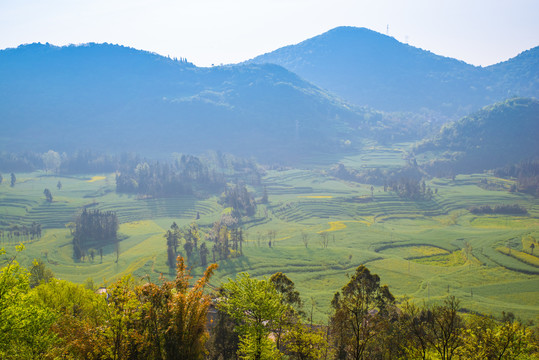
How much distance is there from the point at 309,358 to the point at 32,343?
2416cm

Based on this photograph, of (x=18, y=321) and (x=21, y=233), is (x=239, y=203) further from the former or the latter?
(x=18, y=321)

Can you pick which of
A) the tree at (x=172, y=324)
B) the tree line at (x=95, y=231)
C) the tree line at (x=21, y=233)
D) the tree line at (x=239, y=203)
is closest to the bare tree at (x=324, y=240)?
the tree line at (x=239, y=203)

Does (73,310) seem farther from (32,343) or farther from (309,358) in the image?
(309,358)

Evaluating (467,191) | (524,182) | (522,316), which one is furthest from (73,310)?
(524,182)

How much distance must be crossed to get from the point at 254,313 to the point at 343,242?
306ft

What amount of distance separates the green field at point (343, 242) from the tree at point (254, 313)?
3685 cm

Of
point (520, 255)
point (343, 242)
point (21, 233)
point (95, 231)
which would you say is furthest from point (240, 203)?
point (520, 255)

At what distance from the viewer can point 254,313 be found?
3069cm

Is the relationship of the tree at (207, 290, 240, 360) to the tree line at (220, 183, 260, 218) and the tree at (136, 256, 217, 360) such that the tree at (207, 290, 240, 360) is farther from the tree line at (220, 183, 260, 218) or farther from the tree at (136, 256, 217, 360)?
the tree line at (220, 183, 260, 218)

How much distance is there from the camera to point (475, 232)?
124250 mm

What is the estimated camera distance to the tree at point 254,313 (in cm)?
2889

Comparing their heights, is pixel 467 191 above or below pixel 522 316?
above

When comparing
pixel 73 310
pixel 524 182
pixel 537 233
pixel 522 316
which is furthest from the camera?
pixel 524 182

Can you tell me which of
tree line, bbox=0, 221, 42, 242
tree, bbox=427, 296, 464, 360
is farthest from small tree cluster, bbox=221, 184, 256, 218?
tree, bbox=427, 296, 464, 360
